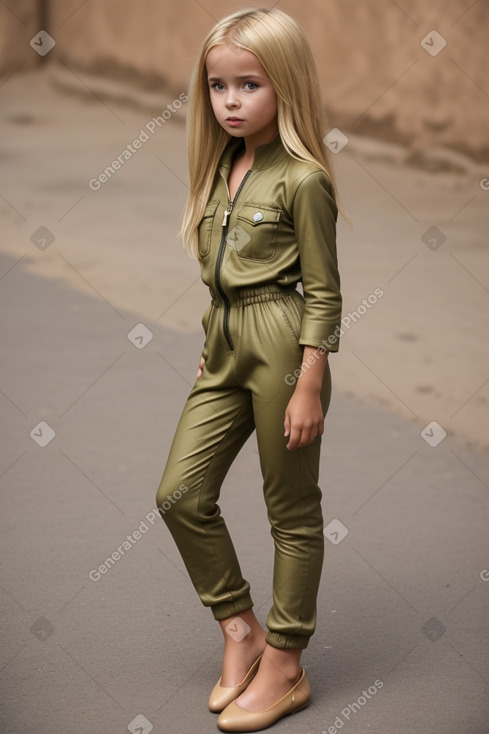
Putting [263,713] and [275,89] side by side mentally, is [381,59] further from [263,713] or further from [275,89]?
[263,713]

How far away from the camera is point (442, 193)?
927 cm

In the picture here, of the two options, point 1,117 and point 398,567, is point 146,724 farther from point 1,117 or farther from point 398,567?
point 1,117

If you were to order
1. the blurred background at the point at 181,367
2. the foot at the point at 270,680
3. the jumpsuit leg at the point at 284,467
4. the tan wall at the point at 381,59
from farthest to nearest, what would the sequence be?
the tan wall at the point at 381,59 → the blurred background at the point at 181,367 → the foot at the point at 270,680 → the jumpsuit leg at the point at 284,467

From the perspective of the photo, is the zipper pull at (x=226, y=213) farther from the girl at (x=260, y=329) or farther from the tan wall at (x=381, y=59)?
the tan wall at (x=381, y=59)

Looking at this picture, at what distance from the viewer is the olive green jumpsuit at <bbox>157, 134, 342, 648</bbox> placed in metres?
2.89

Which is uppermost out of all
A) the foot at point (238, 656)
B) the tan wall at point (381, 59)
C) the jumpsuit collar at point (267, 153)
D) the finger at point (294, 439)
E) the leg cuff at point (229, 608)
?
the tan wall at point (381, 59)

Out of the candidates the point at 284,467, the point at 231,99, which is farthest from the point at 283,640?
the point at 231,99

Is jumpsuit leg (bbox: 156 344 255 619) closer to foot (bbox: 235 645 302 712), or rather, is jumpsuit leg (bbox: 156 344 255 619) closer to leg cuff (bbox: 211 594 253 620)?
leg cuff (bbox: 211 594 253 620)

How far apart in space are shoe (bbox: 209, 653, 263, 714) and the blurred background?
2.1 inches

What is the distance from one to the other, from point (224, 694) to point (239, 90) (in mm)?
1508

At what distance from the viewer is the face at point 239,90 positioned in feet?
9.36

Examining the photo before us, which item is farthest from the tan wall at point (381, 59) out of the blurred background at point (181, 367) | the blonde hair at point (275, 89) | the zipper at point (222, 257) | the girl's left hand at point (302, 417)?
the girl's left hand at point (302, 417)

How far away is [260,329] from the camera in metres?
2.95

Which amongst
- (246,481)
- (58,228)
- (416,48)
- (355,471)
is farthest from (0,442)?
(416,48)
